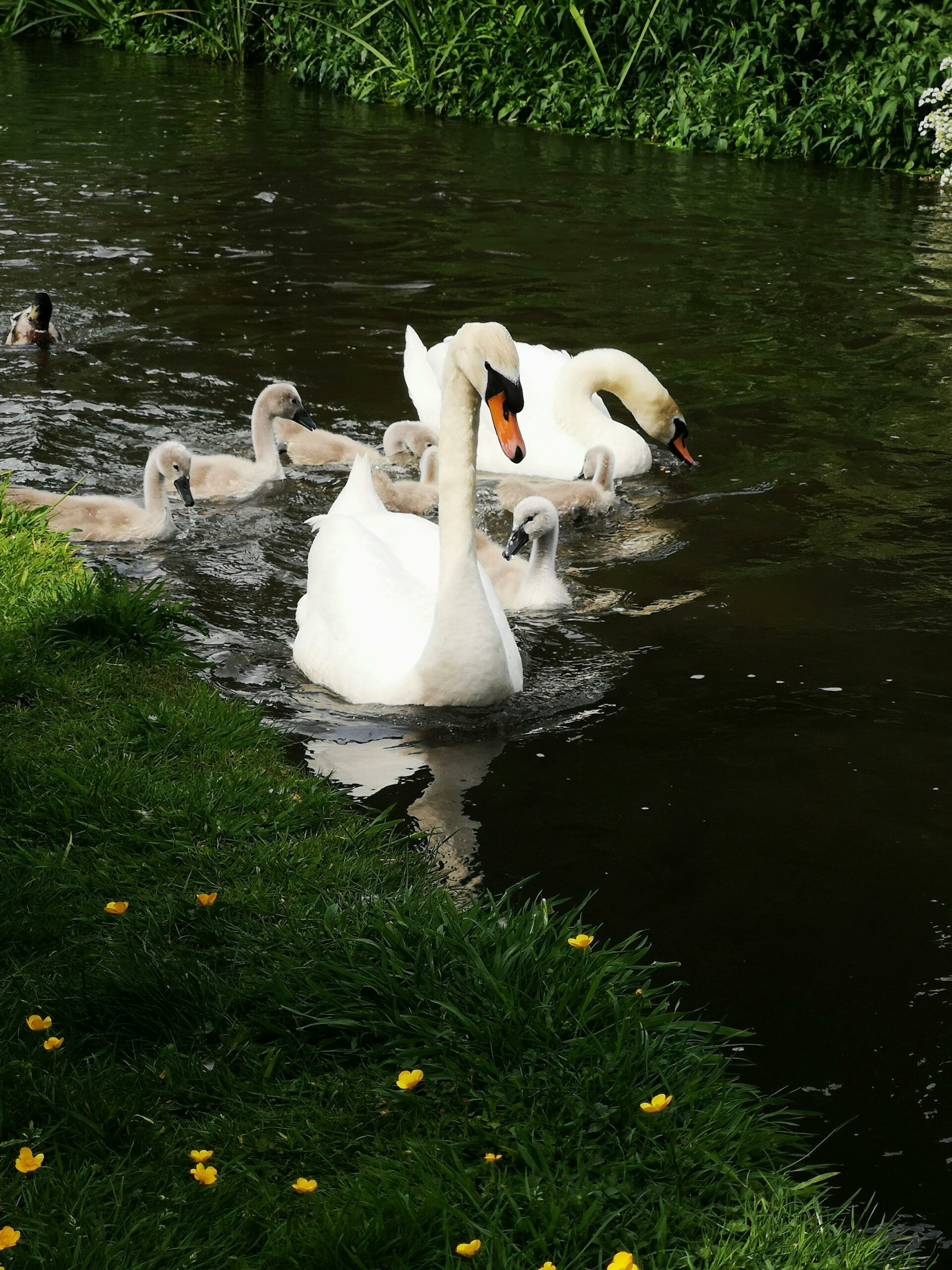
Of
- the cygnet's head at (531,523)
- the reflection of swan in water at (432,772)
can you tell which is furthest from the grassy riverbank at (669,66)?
the reflection of swan in water at (432,772)

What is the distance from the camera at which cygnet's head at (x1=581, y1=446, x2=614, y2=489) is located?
7.60 meters

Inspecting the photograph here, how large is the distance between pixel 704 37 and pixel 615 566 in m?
14.5

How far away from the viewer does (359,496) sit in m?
6.18

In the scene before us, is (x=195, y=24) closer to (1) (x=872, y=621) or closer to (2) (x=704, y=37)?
(2) (x=704, y=37)

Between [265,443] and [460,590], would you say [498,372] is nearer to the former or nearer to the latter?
[460,590]

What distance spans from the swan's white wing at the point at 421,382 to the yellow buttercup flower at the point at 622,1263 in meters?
6.33

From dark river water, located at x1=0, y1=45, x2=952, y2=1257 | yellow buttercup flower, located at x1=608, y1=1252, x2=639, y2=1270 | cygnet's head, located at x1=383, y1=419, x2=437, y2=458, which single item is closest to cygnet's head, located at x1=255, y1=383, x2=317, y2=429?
dark river water, located at x1=0, y1=45, x2=952, y2=1257

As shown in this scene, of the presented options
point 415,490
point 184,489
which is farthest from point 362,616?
A: point 415,490

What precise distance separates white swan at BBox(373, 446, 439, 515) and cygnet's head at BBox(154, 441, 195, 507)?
98cm

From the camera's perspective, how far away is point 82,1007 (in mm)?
3129

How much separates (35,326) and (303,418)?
2569mm

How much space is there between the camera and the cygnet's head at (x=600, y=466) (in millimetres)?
7598

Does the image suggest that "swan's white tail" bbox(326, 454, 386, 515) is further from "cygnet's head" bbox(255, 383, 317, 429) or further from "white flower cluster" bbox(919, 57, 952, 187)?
"white flower cluster" bbox(919, 57, 952, 187)

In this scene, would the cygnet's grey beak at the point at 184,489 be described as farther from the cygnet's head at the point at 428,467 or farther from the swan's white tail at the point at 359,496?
the cygnet's head at the point at 428,467
